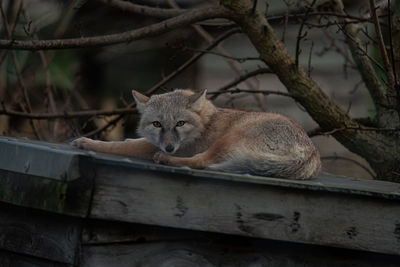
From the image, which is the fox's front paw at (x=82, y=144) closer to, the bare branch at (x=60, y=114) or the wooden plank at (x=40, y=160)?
the wooden plank at (x=40, y=160)

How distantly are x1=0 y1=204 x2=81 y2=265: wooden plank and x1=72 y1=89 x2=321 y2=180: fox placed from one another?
675mm

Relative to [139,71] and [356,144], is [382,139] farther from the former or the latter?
[139,71]

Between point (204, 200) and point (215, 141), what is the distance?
1.06 meters

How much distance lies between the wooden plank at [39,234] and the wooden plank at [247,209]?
8.1 inches

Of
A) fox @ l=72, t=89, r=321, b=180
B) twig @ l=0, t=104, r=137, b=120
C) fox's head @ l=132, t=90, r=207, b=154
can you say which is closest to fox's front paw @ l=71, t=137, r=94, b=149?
fox @ l=72, t=89, r=321, b=180

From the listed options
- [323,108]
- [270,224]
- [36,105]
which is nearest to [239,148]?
[270,224]

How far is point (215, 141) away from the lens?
3723mm

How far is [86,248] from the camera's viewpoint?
267cm

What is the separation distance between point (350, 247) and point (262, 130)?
891 millimetres

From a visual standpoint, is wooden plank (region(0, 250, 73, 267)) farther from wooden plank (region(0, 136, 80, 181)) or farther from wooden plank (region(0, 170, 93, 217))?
wooden plank (region(0, 136, 80, 181))

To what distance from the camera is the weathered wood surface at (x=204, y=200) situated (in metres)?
2.60

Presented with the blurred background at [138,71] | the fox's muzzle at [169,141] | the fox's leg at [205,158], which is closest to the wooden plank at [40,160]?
the fox's leg at [205,158]

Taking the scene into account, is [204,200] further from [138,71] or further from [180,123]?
[138,71]

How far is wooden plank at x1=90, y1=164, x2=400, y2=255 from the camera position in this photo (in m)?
2.64
